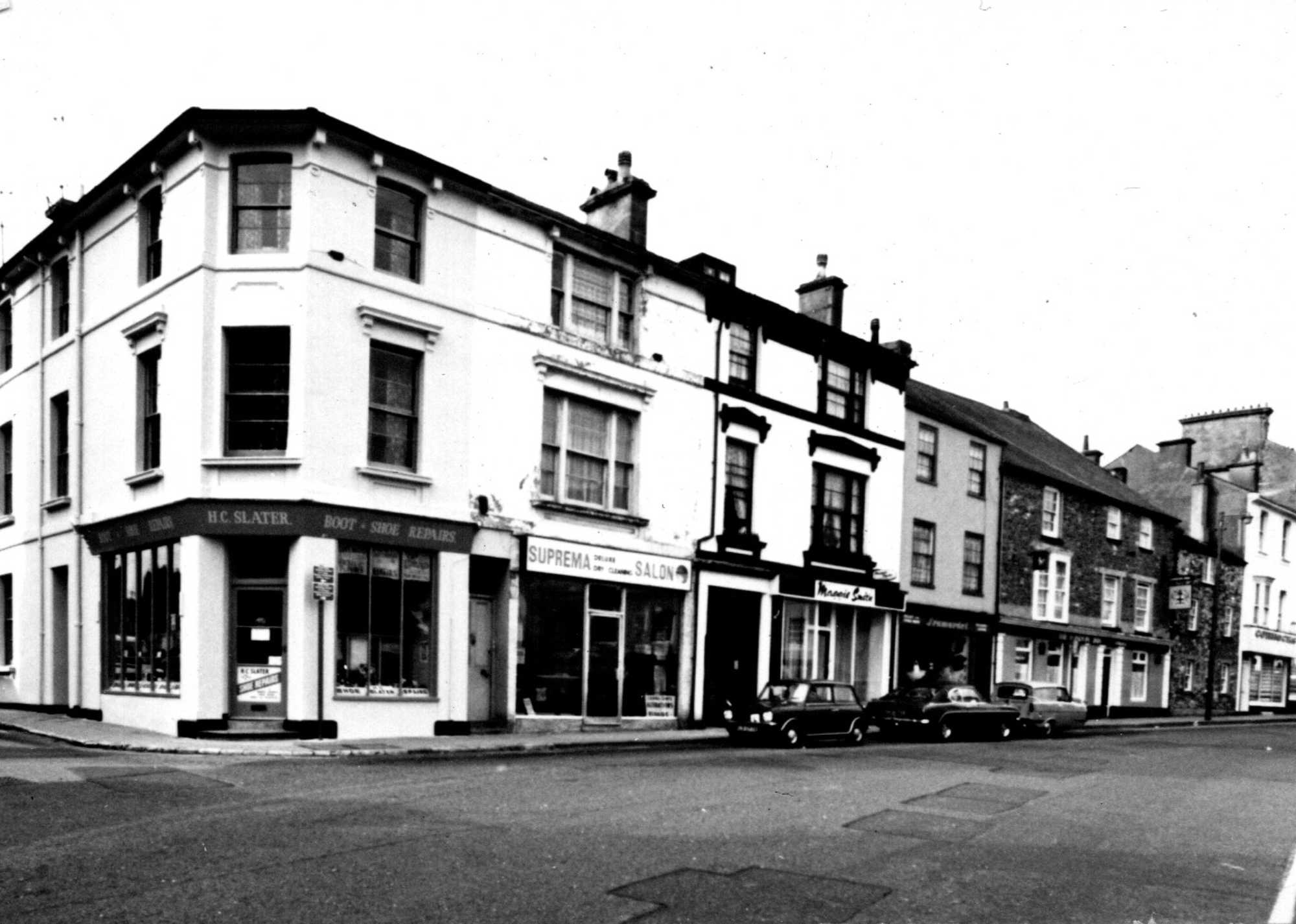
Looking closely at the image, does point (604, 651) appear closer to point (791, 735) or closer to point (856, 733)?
point (791, 735)

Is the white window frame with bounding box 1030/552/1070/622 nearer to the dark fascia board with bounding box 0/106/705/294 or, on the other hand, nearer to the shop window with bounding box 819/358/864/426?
the shop window with bounding box 819/358/864/426

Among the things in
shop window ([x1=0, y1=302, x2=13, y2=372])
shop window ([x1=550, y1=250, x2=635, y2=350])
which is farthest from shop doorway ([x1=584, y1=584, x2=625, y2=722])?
shop window ([x1=0, y1=302, x2=13, y2=372])

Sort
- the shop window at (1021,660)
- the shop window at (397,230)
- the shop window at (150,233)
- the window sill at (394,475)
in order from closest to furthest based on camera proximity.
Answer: the window sill at (394,475), the shop window at (397,230), the shop window at (150,233), the shop window at (1021,660)

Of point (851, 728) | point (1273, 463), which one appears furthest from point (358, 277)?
point (1273, 463)

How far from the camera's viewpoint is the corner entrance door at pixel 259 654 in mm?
17391

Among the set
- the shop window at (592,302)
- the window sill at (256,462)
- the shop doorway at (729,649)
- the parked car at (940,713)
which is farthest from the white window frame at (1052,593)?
the window sill at (256,462)

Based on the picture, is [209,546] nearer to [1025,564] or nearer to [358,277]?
[358,277]

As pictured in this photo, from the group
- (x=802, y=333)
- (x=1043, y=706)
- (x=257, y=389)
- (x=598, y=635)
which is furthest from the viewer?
(x=1043, y=706)

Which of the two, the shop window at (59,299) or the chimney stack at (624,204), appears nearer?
the shop window at (59,299)

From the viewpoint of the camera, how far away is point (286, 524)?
680 inches

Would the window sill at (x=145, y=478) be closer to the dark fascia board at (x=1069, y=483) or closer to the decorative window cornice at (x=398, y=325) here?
the decorative window cornice at (x=398, y=325)

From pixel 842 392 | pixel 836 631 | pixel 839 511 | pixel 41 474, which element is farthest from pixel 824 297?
pixel 41 474

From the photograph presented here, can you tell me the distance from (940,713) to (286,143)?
18.1 meters

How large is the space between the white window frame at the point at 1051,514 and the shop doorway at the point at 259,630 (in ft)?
89.4
